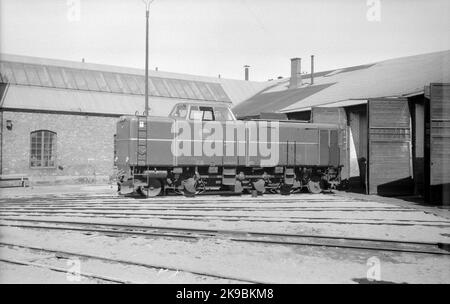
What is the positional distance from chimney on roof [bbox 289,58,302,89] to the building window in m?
17.8

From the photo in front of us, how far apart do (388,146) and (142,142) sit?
10.3 metres

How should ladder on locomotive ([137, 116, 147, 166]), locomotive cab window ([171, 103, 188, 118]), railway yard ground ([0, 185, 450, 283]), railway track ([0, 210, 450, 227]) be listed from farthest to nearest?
locomotive cab window ([171, 103, 188, 118]) < ladder on locomotive ([137, 116, 147, 166]) < railway track ([0, 210, 450, 227]) < railway yard ground ([0, 185, 450, 283])

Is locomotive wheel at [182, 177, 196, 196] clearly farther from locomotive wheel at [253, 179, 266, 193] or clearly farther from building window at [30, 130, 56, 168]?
building window at [30, 130, 56, 168]

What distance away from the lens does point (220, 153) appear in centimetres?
1728

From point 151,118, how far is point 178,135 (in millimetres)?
1203

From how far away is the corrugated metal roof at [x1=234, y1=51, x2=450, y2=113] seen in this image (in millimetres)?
20500

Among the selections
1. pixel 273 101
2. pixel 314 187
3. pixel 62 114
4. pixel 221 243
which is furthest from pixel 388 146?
pixel 62 114

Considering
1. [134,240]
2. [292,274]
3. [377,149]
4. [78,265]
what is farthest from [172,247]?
[377,149]

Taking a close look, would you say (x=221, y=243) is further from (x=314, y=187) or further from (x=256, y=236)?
(x=314, y=187)

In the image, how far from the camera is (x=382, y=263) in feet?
23.4

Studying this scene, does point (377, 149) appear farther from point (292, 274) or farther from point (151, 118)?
point (292, 274)

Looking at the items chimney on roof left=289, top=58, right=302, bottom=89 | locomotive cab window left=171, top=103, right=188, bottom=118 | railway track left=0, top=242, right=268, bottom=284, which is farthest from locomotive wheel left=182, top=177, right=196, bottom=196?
chimney on roof left=289, top=58, right=302, bottom=89

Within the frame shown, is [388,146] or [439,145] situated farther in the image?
[388,146]
